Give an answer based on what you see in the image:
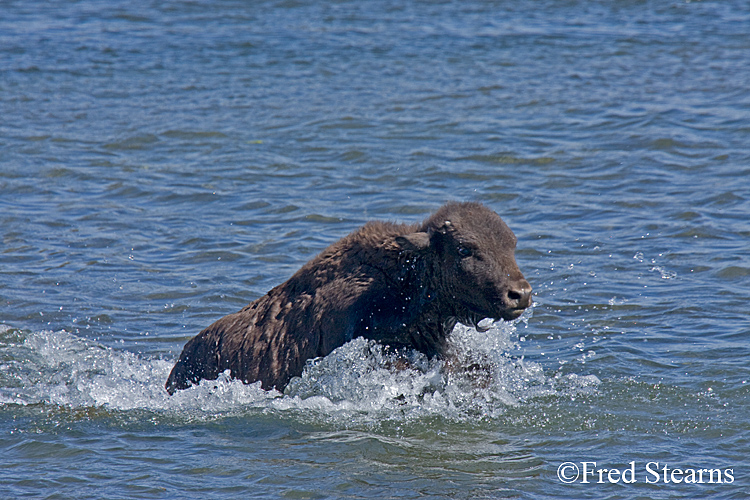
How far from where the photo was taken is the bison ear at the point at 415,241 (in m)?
6.70

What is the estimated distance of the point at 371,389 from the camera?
716 centimetres

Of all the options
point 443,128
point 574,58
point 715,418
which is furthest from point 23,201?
point 574,58

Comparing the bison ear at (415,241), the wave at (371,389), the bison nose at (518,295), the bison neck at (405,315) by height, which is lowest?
the wave at (371,389)

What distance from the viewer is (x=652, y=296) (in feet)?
30.7

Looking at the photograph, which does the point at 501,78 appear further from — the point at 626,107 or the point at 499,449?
the point at 499,449

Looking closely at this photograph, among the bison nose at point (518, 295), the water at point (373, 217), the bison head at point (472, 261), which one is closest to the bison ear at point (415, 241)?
the bison head at point (472, 261)

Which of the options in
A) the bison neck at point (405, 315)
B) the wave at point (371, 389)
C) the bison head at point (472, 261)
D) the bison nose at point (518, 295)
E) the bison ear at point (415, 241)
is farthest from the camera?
the wave at point (371, 389)

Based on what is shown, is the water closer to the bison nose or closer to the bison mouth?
the bison mouth

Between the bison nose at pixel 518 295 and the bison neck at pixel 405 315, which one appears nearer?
the bison nose at pixel 518 295

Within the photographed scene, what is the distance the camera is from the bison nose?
6305mm

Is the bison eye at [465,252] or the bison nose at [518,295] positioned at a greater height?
the bison eye at [465,252]

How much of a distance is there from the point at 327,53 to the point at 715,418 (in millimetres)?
15137

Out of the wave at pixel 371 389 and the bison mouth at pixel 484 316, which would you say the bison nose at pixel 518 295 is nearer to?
the bison mouth at pixel 484 316

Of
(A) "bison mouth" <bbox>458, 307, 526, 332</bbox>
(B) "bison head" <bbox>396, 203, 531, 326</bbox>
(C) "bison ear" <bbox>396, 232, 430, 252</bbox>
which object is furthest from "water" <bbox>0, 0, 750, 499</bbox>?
(C) "bison ear" <bbox>396, 232, 430, 252</bbox>
